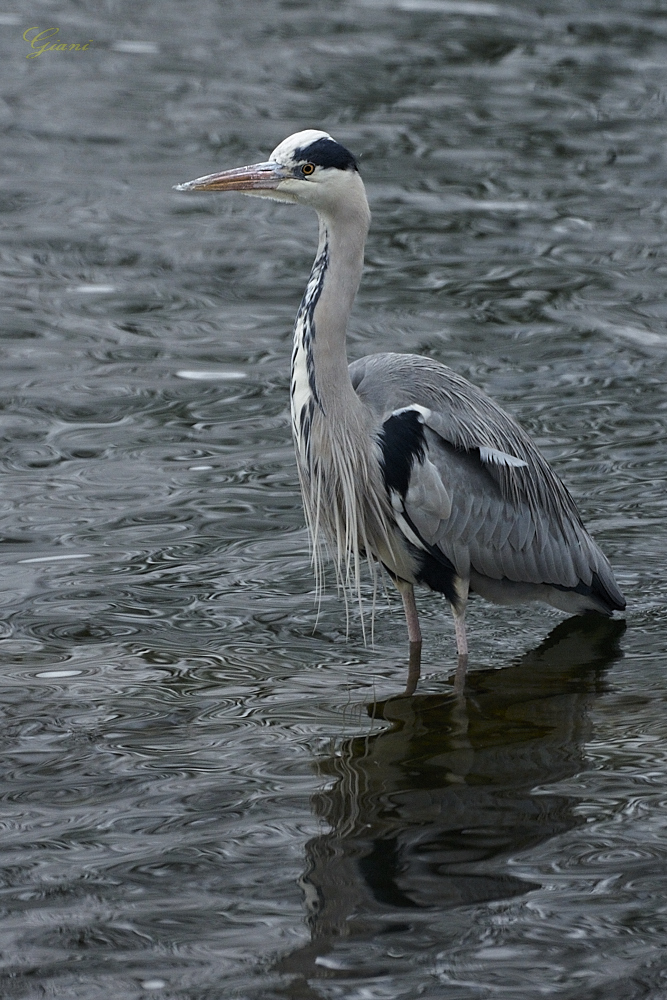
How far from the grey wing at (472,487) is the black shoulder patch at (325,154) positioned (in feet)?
3.03

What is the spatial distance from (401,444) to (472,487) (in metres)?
0.46

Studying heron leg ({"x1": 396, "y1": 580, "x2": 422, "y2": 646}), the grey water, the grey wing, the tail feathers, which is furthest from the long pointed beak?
the tail feathers

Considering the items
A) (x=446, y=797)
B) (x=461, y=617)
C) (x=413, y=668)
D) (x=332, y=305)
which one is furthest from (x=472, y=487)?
(x=446, y=797)

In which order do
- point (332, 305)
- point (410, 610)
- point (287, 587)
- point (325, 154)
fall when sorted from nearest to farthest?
point (325, 154) < point (332, 305) < point (410, 610) < point (287, 587)

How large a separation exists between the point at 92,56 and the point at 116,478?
859 centimetres

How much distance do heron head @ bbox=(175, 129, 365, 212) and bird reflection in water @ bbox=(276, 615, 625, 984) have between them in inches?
77.5

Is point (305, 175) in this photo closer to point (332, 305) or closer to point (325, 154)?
point (325, 154)

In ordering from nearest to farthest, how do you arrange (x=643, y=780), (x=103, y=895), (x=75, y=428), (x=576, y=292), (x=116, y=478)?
1. (x=103, y=895)
2. (x=643, y=780)
3. (x=116, y=478)
4. (x=75, y=428)
5. (x=576, y=292)

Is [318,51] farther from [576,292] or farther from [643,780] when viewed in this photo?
[643,780]

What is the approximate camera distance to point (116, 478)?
8227mm

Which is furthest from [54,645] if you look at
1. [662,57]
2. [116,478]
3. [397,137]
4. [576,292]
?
[662,57]

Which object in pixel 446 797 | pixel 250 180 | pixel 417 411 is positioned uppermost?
pixel 250 180

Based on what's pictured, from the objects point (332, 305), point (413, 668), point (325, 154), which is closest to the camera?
point (325, 154)

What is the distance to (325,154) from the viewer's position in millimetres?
5902
